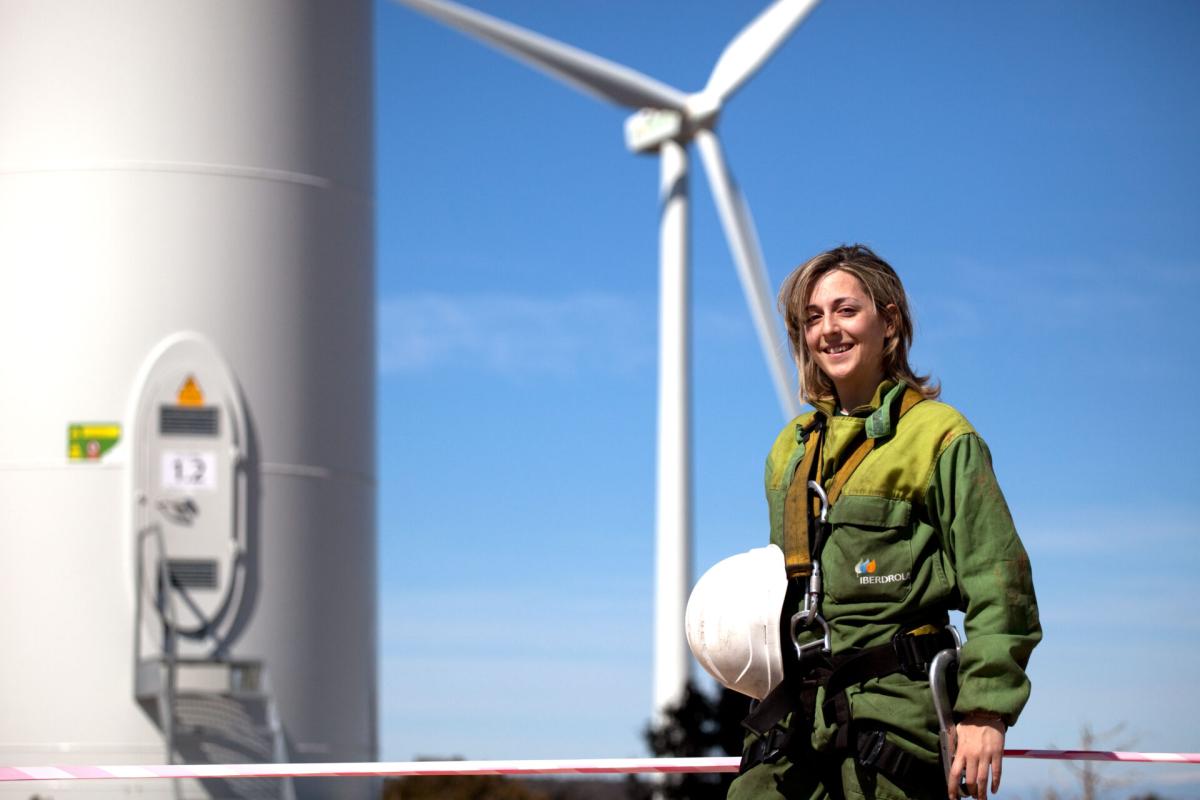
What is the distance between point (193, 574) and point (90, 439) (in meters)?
1.27

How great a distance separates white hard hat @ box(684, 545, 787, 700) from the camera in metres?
4.23

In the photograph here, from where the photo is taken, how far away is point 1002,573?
405cm

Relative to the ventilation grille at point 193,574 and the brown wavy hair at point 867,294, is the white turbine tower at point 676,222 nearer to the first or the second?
the ventilation grille at point 193,574

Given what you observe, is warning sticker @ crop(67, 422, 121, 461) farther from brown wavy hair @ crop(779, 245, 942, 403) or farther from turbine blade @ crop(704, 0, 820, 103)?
turbine blade @ crop(704, 0, 820, 103)

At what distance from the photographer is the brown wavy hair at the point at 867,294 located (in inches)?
180

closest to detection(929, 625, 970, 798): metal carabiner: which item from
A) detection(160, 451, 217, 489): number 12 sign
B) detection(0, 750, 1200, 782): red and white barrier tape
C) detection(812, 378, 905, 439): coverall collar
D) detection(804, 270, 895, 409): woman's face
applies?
detection(812, 378, 905, 439): coverall collar

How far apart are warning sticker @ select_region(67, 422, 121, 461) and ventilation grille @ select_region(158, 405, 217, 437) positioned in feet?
1.19

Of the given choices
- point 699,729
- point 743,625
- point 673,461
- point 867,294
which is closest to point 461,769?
point 743,625

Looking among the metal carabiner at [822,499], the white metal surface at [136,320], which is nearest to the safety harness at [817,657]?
the metal carabiner at [822,499]

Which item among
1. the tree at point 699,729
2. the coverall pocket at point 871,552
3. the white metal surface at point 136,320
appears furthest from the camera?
the tree at point 699,729

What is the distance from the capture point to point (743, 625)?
13.8 feet

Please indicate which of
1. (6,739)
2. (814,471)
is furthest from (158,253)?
(814,471)

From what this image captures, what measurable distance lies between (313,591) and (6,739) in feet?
7.99

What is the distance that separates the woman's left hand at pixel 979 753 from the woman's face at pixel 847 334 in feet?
3.34
